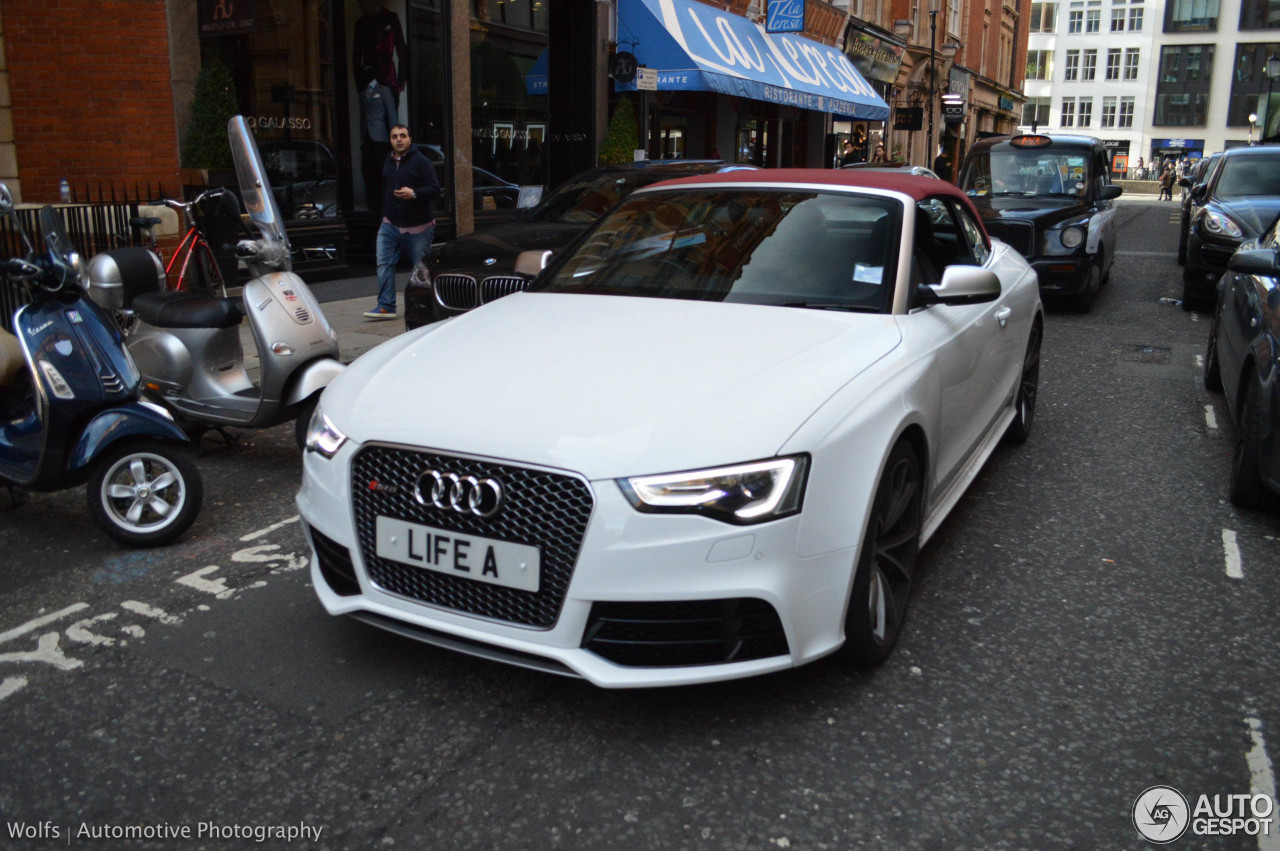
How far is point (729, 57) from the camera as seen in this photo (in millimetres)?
19828

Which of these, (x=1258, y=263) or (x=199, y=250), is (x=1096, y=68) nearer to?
(x=1258, y=263)

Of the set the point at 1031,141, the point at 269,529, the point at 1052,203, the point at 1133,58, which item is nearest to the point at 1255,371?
the point at 269,529

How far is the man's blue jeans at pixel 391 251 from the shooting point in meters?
10.3

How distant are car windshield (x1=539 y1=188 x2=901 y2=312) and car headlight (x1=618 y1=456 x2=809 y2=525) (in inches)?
51.4

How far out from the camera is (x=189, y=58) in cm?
1065

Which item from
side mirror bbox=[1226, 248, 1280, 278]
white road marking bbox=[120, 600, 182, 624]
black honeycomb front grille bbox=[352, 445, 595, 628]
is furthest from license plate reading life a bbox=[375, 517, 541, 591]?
side mirror bbox=[1226, 248, 1280, 278]

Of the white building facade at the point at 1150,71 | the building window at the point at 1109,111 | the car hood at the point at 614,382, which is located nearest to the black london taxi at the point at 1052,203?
the car hood at the point at 614,382

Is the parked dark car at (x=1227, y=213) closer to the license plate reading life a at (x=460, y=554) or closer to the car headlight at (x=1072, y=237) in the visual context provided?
the car headlight at (x=1072, y=237)

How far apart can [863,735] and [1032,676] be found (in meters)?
0.72

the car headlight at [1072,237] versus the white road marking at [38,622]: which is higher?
the car headlight at [1072,237]

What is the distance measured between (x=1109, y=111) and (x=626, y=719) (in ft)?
318

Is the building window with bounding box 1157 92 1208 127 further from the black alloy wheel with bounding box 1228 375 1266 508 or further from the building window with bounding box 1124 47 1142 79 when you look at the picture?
the black alloy wheel with bounding box 1228 375 1266 508

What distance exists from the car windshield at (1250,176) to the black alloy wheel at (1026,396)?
25.6 ft

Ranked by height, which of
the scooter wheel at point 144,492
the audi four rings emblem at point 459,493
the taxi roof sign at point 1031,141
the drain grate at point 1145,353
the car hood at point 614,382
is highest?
the taxi roof sign at point 1031,141
